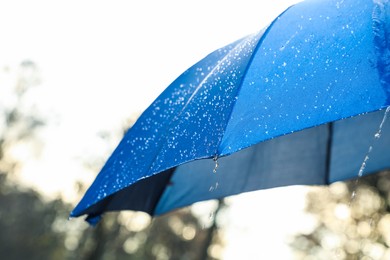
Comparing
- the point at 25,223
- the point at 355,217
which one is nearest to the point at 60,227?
the point at 25,223

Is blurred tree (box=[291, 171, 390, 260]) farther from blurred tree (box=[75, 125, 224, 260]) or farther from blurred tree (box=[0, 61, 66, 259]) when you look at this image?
blurred tree (box=[0, 61, 66, 259])

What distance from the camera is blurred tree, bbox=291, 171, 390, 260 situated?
8859 mm

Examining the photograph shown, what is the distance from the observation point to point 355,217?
985 centimetres

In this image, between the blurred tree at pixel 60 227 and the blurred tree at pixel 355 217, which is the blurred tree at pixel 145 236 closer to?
the blurred tree at pixel 60 227

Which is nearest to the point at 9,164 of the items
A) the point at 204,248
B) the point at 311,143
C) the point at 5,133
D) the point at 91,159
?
the point at 5,133

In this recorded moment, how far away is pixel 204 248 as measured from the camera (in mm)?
9227

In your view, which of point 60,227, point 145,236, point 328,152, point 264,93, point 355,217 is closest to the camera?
point 264,93

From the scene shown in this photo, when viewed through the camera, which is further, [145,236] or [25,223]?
[25,223]

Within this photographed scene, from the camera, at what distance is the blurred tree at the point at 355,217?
886 cm

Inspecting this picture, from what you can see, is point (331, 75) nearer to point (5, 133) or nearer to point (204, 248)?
point (204, 248)

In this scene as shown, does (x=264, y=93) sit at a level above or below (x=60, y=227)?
above

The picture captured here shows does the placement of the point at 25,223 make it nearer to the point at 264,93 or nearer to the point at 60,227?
the point at 60,227

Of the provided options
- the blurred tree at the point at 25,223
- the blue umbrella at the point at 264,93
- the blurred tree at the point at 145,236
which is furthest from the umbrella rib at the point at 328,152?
the blurred tree at the point at 25,223

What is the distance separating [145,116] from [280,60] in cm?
90
